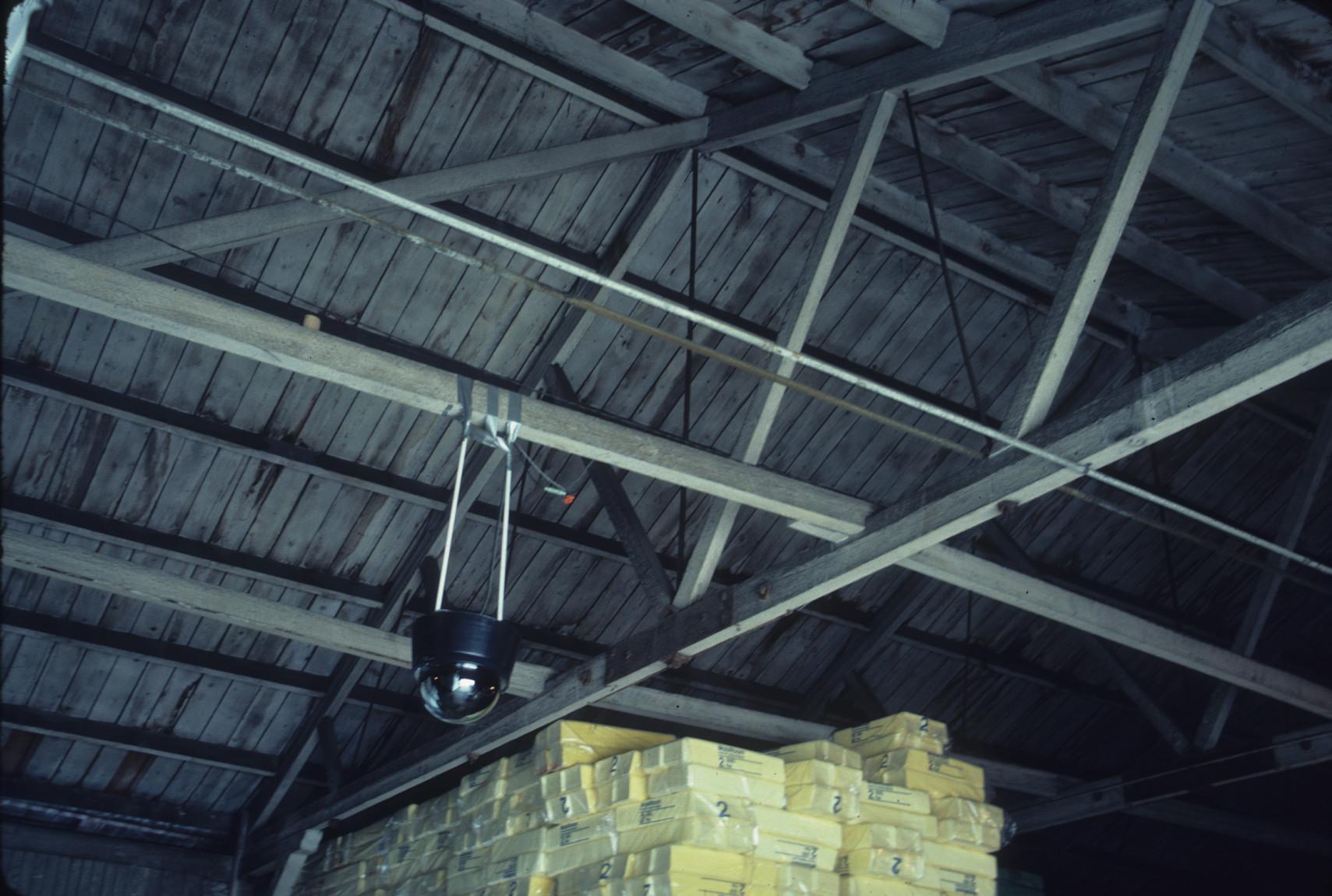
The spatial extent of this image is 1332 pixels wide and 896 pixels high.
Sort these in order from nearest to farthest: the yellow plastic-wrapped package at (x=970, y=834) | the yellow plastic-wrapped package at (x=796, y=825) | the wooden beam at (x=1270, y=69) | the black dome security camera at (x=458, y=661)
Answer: the black dome security camera at (x=458, y=661), the wooden beam at (x=1270, y=69), the yellow plastic-wrapped package at (x=796, y=825), the yellow plastic-wrapped package at (x=970, y=834)

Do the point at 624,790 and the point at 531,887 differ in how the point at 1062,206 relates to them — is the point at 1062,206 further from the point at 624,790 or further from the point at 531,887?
the point at 531,887

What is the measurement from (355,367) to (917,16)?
2.68 meters

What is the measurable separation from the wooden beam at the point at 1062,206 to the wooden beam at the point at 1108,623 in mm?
1650

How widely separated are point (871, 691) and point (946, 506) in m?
5.12

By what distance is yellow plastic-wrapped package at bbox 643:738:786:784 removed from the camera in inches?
236

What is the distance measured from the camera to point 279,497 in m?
7.32

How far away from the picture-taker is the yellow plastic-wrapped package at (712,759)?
6.00 m

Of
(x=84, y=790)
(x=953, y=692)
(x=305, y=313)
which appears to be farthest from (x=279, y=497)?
(x=953, y=692)

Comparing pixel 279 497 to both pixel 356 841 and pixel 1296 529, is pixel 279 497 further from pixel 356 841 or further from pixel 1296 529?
pixel 1296 529

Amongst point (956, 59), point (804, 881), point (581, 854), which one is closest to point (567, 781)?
point (581, 854)

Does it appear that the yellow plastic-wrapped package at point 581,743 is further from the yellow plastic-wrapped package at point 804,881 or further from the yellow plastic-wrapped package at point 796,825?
→ the yellow plastic-wrapped package at point 804,881

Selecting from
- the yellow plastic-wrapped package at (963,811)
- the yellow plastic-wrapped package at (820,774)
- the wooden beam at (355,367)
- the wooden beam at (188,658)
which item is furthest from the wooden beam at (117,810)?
the wooden beam at (355,367)

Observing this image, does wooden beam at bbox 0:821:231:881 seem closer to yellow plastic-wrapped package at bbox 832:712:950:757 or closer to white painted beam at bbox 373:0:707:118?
yellow plastic-wrapped package at bbox 832:712:950:757

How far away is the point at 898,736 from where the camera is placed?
6973mm
